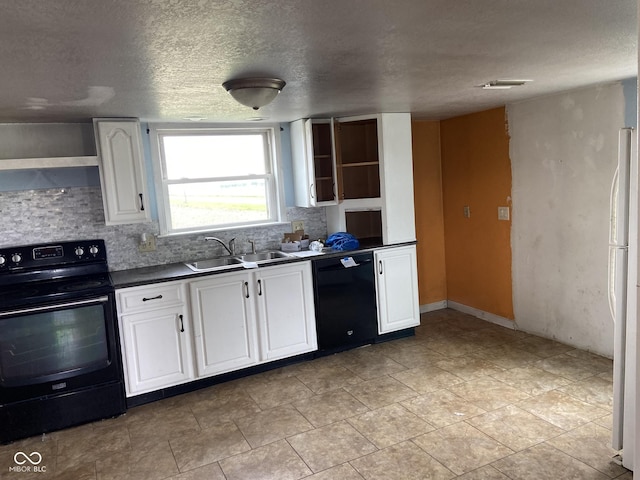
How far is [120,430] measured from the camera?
299 cm

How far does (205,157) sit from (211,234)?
0.66 m

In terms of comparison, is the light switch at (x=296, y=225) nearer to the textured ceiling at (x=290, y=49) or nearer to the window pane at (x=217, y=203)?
the window pane at (x=217, y=203)

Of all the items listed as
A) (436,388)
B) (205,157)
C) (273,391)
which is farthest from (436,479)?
(205,157)

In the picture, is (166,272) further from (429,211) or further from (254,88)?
(429,211)

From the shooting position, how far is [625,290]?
7.29 feet

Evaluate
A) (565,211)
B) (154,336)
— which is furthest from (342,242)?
(565,211)

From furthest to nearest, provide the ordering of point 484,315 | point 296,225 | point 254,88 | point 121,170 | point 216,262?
point 484,315
point 296,225
point 216,262
point 121,170
point 254,88

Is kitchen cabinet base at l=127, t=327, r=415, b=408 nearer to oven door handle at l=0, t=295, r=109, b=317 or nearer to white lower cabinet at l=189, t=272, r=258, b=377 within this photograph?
white lower cabinet at l=189, t=272, r=258, b=377

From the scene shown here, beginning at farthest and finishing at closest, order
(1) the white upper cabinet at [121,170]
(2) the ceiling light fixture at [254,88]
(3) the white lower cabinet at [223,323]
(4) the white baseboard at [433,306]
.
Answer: (4) the white baseboard at [433,306] → (3) the white lower cabinet at [223,323] → (1) the white upper cabinet at [121,170] → (2) the ceiling light fixture at [254,88]

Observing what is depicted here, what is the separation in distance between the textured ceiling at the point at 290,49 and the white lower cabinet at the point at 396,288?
A: 154 centimetres

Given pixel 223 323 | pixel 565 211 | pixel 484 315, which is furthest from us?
pixel 484 315

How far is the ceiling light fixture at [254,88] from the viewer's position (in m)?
2.33

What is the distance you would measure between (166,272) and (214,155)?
1.15 meters

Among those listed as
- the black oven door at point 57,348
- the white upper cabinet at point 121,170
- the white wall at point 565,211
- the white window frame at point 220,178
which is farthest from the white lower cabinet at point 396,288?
the black oven door at point 57,348
